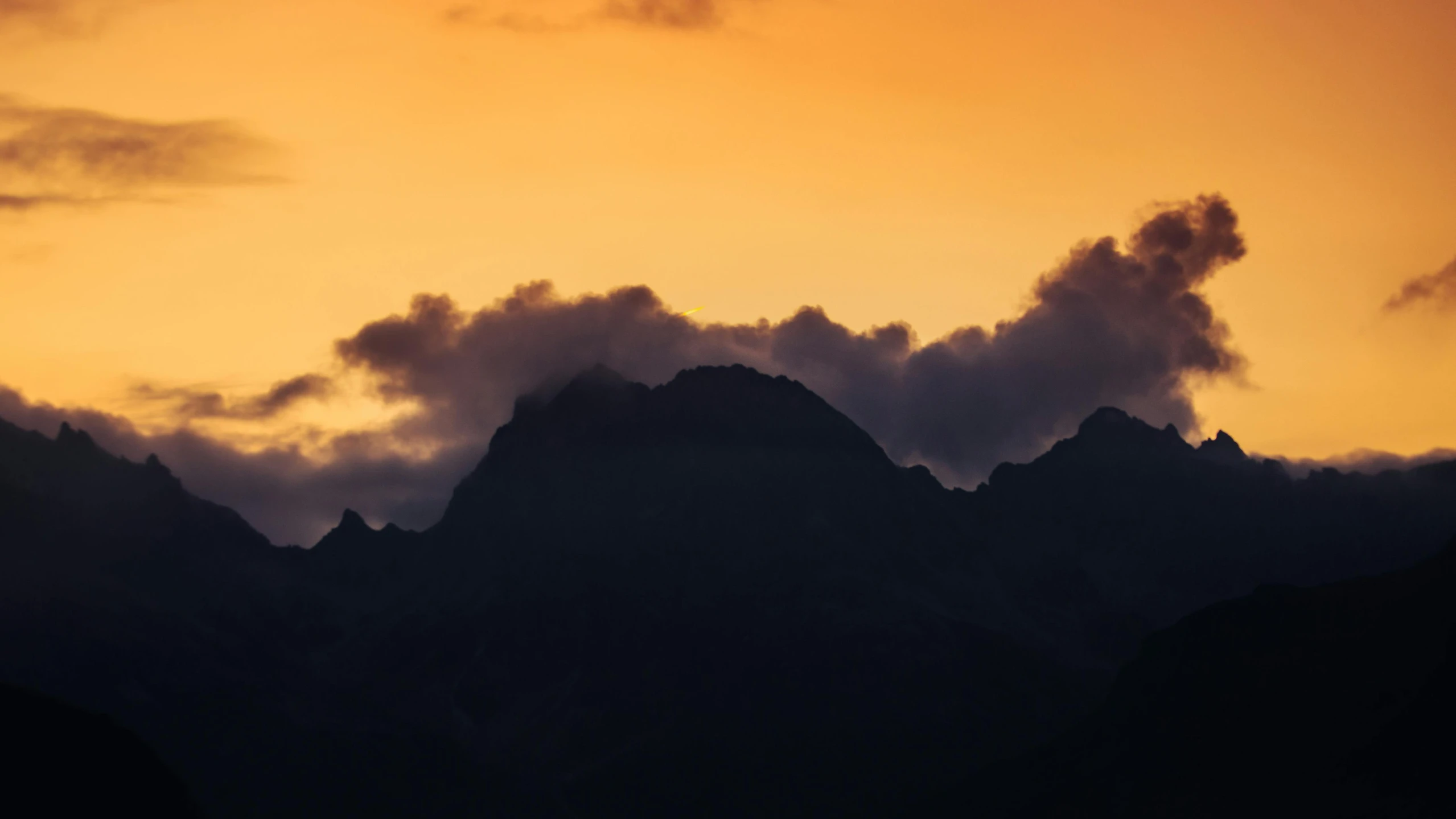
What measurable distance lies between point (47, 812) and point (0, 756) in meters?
7.50

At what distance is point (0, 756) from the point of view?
199 m

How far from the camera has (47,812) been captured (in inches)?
7840
